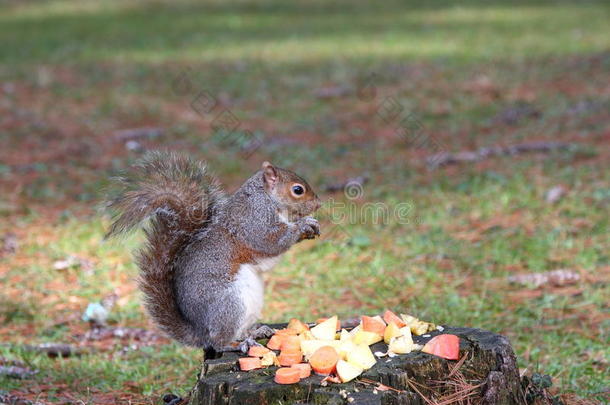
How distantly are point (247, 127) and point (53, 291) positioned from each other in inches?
105

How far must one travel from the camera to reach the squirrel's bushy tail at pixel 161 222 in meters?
2.19

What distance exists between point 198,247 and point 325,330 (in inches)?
17.2

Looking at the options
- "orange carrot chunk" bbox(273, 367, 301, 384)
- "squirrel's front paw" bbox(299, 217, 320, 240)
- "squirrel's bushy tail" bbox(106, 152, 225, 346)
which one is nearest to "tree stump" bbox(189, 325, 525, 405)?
"orange carrot chunk" bbox(273, 367, 301, 384)

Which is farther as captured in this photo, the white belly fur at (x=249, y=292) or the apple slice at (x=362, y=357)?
the white belly fur at (x=249, y=292)

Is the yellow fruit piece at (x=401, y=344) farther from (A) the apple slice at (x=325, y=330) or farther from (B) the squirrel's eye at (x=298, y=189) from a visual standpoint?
(B) the squirrel's eye at (x=298, y=189)

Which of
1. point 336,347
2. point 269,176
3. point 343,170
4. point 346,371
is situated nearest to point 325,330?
point 336,347

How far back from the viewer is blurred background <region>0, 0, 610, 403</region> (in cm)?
301

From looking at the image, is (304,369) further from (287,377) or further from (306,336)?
(306,336)

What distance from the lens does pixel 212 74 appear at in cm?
745

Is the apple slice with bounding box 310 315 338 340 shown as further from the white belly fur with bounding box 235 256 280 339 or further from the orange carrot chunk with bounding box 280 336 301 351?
the white belly fur with bounding box 235 256 280 339

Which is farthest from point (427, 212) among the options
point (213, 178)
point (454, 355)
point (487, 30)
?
point (487, 30)

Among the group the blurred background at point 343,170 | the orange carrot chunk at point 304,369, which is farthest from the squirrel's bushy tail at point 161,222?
the orange carrot chunk at point 304,369

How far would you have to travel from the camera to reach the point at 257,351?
1.96m

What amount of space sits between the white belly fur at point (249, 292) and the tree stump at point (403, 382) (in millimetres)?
156
